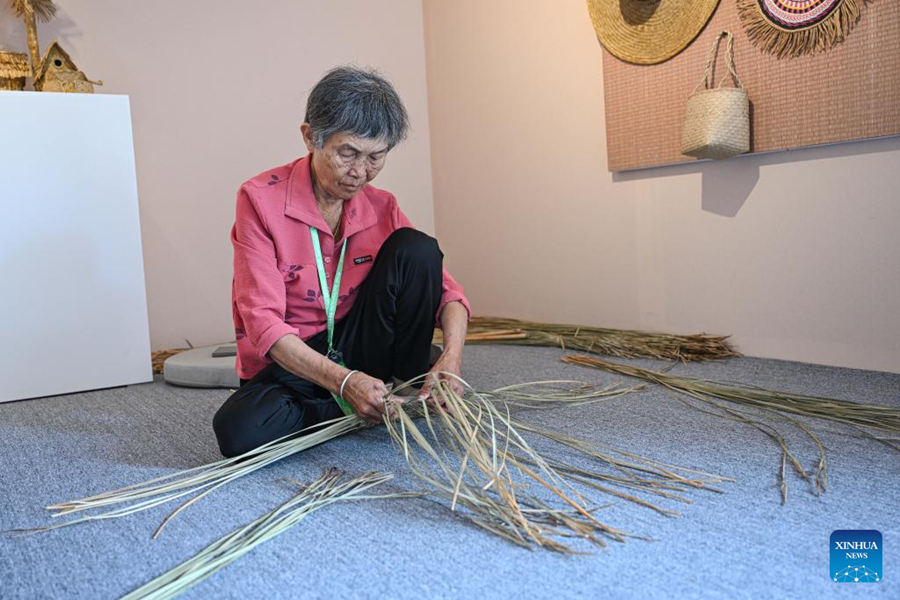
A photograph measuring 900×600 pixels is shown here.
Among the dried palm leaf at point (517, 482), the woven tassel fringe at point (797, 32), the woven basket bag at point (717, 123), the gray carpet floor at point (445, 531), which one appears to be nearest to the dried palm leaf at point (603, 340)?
the woven basket bag at point (717, 123)

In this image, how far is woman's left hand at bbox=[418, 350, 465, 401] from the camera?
5.74 feet

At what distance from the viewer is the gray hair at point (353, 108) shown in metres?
1.77

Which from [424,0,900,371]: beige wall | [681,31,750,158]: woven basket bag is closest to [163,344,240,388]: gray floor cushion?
[424,0,900,371]: beige wall

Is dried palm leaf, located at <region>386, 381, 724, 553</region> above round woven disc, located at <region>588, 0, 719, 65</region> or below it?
below

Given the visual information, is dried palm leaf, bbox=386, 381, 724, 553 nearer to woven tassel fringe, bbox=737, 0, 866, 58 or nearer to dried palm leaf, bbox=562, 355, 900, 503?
dried palm leaf, bbox=562, 355, 900, 503

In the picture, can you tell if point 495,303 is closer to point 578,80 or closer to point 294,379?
point 578,80

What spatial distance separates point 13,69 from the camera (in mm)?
2965

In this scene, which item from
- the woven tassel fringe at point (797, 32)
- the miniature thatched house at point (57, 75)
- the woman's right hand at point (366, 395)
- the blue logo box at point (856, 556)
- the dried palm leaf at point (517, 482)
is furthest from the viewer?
the miniature thatched house at point (57, 75)

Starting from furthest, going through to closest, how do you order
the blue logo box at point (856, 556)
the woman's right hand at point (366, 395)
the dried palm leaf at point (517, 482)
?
the woman's right hand at point (366, 395) → the dried palm leaf at point (517, 482) → the blue logo box at point (856, 556)

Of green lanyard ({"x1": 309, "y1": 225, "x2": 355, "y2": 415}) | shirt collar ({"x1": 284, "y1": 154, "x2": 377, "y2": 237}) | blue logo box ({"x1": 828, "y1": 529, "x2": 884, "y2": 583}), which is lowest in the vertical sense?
blue logo box ({"x1": 828, "y1": 529, "x2": 884, "y2": 583})

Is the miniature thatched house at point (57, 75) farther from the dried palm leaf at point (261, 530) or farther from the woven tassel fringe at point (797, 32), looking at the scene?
the woven tassel fringe at point (797, 32)

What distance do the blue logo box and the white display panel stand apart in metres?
2.51

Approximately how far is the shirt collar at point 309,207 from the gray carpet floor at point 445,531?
55 cm

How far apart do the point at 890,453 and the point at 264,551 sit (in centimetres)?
134
